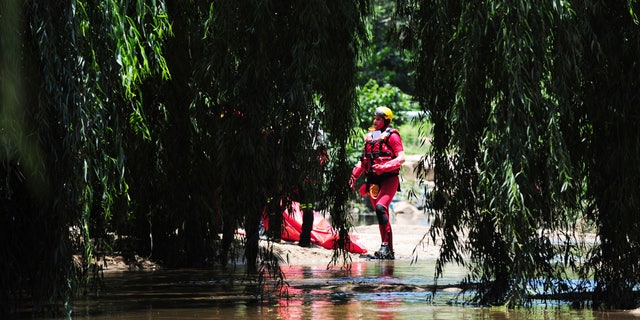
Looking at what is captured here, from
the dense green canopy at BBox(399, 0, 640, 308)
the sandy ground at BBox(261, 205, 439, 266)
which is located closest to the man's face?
the sandy ground at BBox(261, 205, 439, 266)

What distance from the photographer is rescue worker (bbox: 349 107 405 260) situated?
15289 millimetres

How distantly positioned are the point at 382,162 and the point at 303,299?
4.67m

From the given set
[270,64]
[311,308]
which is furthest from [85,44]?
[311,308]

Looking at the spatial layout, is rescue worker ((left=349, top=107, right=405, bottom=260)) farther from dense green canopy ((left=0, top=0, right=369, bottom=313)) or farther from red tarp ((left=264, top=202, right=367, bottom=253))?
dense green canopy ((left=0, top=0, right=369, bottom=313))

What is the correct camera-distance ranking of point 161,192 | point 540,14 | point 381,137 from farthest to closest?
point 381,137
point 161,192
point 540,14

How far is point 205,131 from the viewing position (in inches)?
465

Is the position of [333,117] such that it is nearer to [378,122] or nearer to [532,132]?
[532,132]

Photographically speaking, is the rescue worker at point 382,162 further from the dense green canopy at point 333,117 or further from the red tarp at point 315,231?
the dense green canopy at point 333,117

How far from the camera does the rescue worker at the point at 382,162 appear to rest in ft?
50.2

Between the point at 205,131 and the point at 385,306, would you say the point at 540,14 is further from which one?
the point at 205,131

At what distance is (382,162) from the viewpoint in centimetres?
1540

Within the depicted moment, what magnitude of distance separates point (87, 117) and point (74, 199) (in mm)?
589

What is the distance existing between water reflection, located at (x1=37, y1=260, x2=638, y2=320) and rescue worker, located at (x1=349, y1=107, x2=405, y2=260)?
124cm

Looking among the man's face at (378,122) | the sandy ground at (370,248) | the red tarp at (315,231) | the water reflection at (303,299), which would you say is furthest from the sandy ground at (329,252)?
the man's face at (378,122)
